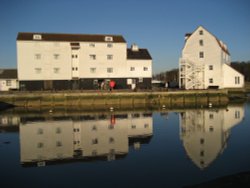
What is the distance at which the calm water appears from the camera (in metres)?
11.1

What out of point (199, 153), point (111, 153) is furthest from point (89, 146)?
point (199, 153)

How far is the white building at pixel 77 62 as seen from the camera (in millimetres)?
46156

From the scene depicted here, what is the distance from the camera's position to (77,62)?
48.5 metres

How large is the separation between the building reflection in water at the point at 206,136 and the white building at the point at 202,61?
20025 mm

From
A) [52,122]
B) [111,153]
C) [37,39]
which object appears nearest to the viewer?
[111,153]

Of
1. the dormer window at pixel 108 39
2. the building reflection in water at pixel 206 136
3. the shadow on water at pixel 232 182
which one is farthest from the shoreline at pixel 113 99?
the shadow on water at pixel 232 182

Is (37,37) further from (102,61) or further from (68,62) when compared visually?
(102,61)

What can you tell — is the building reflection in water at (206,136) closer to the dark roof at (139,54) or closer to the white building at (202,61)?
the white building at (202,61)

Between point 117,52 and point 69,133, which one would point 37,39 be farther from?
point 69,133

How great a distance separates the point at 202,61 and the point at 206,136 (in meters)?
31.8

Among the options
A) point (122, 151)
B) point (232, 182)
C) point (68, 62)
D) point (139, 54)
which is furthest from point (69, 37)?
point (232, 182)

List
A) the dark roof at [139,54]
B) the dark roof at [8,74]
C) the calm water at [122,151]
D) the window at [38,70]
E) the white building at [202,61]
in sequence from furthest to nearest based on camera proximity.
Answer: the dark roof at [8,74] < the dark roof at [139,54] < the white building at [202,61] < the window at [38,70] < the calm water at [122,151]

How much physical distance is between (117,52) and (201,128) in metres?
31.1

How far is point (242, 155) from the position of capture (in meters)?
14.1
